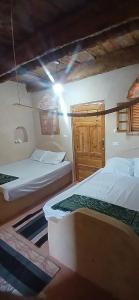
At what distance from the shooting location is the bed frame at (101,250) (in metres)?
1.42

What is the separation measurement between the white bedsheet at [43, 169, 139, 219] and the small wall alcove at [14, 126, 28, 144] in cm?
239

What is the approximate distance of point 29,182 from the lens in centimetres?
318

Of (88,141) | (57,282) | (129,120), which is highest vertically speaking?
(129,120)

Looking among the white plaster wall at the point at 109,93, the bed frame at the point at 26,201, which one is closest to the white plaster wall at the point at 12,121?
the white plaster wall at the point at 109,93

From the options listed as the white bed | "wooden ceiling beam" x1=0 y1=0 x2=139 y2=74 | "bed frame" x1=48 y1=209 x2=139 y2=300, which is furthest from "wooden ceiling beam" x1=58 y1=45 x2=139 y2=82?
"bed frame" x1=48 y1=209 x2=139 y2=300

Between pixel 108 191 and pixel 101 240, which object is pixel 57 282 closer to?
pixel 101 240

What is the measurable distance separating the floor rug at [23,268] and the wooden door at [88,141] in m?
2.22

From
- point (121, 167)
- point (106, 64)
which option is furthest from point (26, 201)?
point (106, 64)

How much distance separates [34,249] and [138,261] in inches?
53.0

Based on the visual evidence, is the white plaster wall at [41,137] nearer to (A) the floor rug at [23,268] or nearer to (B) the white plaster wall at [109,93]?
(B) the white plaster wall at [109,93]

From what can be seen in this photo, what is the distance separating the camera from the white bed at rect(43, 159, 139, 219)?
7.25 ft

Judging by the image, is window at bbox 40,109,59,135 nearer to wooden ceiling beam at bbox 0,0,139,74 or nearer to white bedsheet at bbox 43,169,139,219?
white bedsheet at bbox 43,169,139,219

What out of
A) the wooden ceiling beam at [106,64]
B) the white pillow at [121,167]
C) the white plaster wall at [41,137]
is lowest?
the white pillow at [121,167]

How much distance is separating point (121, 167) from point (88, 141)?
3.58 feet
